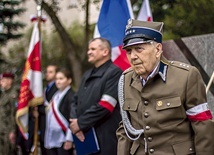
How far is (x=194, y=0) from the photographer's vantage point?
7.02 m

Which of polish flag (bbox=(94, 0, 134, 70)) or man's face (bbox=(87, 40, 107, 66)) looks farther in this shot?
polish flag (bbox=(94, 0, 134, 70))

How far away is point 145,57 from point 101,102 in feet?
7.01

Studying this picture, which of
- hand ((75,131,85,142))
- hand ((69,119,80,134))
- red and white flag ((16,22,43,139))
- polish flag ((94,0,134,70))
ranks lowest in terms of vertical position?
hand ((75,131,85,142))

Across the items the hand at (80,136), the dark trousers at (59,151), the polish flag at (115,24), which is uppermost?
the polish flag at (115,24)

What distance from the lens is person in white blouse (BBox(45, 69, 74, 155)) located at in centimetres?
698

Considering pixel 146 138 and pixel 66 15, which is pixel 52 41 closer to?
pixel 66 15

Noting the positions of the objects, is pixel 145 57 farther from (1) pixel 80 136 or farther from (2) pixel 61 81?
(2) pixel 61 81

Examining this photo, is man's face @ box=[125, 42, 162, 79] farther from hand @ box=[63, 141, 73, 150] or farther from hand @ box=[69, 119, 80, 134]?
hand @ box=[63, 141, 73, 150]

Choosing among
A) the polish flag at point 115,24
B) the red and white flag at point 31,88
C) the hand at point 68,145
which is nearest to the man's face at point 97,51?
the polish flag at point 115,24

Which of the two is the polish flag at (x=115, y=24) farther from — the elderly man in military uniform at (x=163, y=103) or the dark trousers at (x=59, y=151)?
the elderly man in military uniform at (x=163, y=103)

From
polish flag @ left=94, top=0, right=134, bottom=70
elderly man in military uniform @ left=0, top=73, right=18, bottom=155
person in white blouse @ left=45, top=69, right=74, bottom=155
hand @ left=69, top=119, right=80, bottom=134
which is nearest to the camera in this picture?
hand @ left=69, top=119, right=80, bottom=134

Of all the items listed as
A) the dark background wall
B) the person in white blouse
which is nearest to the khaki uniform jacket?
the dark background wall

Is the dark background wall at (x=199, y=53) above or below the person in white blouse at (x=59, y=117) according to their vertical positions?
above

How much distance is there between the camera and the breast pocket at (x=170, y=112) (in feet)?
10.9
